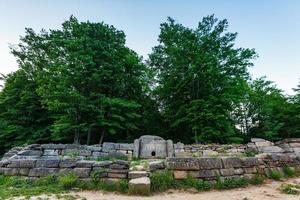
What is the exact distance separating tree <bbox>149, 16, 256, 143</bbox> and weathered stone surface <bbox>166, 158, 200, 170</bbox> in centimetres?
994

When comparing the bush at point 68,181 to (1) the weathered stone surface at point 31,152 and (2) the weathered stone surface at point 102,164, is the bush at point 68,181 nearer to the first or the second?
(2) the weathered stone surface at point 102,164

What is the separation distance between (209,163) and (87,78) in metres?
11.9

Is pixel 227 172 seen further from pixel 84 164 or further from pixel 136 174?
pixel 84 164

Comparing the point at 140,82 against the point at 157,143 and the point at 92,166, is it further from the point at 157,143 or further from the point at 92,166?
the point at 92,166

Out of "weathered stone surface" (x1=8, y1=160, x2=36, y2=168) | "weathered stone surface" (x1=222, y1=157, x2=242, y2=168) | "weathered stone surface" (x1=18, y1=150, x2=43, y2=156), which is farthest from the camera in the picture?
"weathered stone surface" (x1=18, y1=150, x2=43, y2=156)

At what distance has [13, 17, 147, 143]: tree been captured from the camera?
15766mm

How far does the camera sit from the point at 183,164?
6461 mm

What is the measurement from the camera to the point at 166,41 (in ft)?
63.8

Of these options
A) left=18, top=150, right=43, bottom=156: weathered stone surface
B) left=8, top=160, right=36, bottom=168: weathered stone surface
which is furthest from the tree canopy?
left=8, top=160, right=36, bottom=168: weathered stone surface

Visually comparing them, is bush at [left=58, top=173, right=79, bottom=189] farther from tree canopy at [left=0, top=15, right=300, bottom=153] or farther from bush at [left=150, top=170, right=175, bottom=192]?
tree canopy at [left=0, top=15, right=300, bottom=153]

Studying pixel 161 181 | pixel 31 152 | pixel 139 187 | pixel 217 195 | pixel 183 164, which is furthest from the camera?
pixel 31 152

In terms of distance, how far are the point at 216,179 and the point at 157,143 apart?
20.2 feet

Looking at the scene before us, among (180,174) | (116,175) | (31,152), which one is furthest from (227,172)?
(31,152)

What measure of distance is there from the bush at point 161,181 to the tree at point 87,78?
32.4 feet
